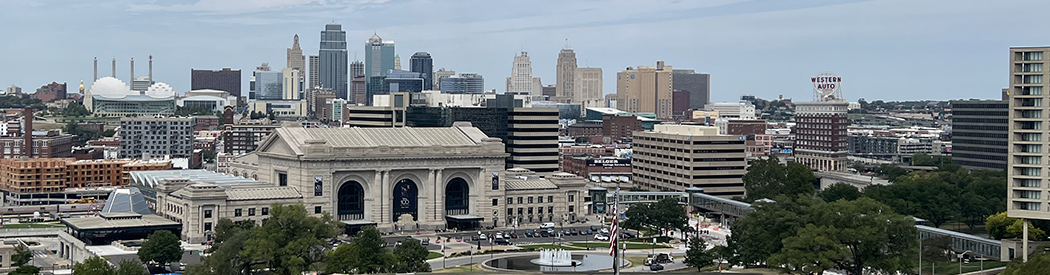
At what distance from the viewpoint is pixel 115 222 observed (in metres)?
157

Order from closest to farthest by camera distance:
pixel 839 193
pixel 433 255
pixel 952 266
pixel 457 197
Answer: pixel 952 266
pixel 433 255
pixel 457 197
pixel 839 193

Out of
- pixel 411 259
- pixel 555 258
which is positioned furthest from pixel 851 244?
pixel 411 259

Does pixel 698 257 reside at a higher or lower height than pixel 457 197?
lower

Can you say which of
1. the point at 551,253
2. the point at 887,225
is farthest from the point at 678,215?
the point at 887,225

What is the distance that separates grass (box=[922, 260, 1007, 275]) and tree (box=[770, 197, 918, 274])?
4.75 m

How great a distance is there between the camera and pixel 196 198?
156250 millimetres

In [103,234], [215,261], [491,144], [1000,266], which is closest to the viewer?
[215,261]

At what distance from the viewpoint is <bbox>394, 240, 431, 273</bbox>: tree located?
12025cm

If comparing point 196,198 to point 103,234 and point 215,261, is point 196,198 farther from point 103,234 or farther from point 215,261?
point 215,261

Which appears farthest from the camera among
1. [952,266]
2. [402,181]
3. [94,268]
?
[402,181]

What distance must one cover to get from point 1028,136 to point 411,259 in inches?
A: 2240

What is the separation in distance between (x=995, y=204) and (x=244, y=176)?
9666 centimetres

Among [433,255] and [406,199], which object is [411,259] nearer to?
[433,255]

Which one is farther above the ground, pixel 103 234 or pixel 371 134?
pixel 371 134
